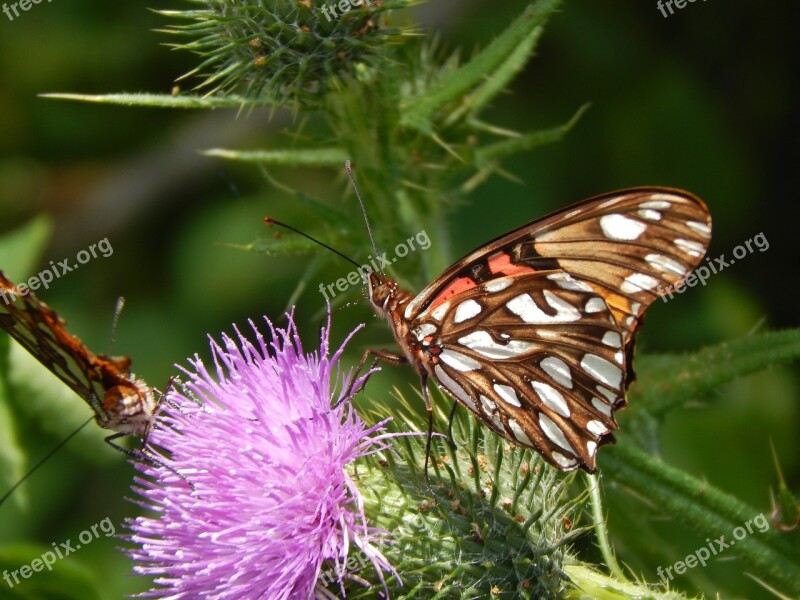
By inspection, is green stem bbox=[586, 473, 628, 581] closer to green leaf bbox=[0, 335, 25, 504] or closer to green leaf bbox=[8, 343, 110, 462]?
green leaf bbox=[8, 343, 110, 462]

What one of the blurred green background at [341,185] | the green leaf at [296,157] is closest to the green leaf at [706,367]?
the blurred green background at [341,185]

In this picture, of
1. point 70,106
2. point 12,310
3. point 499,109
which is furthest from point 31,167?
point 12,310

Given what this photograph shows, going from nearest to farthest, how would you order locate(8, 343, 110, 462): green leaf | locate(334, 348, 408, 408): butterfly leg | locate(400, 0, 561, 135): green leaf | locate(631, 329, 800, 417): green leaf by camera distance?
locate(334, 348, 408, 408): butterfly leg
locate(400, 0, 561, 135): green leaf
locate(631, 329, 800, 417): green leaf
locate(8, 343, 110, 462): green leaf

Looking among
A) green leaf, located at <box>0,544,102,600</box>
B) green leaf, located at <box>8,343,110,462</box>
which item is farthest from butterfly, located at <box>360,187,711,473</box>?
green leaf, located at <box>8,343,110,462</box>

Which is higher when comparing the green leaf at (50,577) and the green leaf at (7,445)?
the green leaf at (7,445)

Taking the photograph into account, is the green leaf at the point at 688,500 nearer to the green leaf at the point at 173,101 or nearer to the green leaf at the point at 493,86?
the green leaf at the point at 493,86

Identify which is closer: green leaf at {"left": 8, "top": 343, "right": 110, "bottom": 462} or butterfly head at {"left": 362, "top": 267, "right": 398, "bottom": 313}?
butterfly head at {"left": 362, "top": 267, "right": 398, "bottom": 313}

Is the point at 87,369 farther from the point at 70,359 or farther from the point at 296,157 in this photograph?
the point at 296,157
